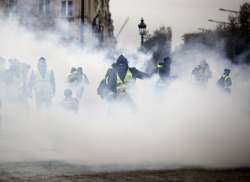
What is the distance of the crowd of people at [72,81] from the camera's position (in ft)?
37.1

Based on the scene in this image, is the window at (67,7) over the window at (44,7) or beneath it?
over

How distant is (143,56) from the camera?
2052 centimetres

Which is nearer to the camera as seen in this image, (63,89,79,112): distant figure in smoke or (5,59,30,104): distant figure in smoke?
(63,89,79,112): distant figure in smoke

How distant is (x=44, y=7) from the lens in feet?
80.8

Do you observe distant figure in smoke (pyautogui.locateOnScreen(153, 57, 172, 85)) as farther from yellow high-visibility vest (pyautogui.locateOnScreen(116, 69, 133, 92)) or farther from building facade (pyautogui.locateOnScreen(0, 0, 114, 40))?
building facade (pyautogui.locateOnScreen(0, 0, 114, 40))

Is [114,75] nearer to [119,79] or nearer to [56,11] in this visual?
[119,79]

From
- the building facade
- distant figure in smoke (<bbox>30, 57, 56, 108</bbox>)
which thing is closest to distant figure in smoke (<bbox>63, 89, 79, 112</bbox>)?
distant figure in smoke (<bbox>30, 57, 56, 108</bbox>)

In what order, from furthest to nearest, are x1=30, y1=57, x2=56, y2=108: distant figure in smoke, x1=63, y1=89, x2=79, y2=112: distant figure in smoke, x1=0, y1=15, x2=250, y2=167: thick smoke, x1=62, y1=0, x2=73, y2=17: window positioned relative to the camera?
x1=62, y1=0, x2=73, y2=17: window
x1=30, y1=57, x2=56, y2=108: distant figure in smoke
x1=63, y1=89, x2=79, y2=112: distant figure in smoke
x1=0, y1=15, x2=250, y2=167: thick smoke

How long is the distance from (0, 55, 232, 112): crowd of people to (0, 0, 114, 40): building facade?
9.85 feet

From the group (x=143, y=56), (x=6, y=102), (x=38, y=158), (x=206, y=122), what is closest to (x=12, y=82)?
(x=6, y=102)

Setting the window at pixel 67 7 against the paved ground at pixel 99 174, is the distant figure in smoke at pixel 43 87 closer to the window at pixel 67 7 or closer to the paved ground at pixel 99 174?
the paved ground at pixel 99 174

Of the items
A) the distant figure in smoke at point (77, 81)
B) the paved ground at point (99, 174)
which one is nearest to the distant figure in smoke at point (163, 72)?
the distant figure in smoke at point (77, 81)

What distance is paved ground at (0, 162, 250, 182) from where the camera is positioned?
231 inches

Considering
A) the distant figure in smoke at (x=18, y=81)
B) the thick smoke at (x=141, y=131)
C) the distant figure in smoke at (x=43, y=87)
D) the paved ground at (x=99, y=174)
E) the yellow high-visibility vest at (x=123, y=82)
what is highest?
the distant figure in smoke at (x=18, y=81)
